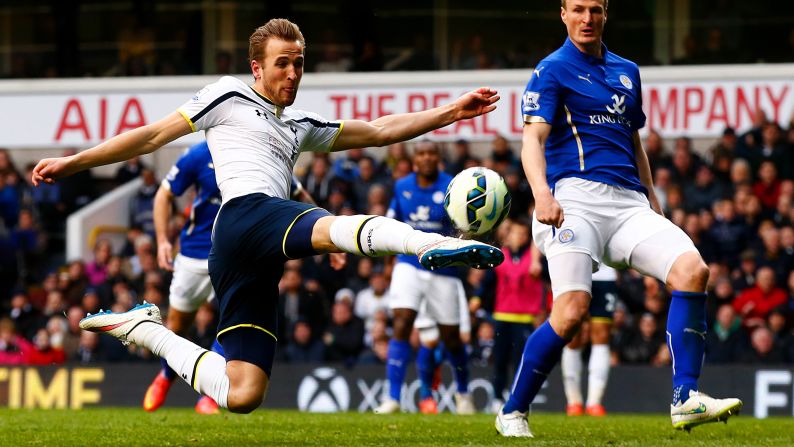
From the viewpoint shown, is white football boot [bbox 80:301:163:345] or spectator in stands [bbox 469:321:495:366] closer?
white football boot [bbox 80:301:163:345]

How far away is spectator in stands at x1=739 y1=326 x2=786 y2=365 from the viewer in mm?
14609

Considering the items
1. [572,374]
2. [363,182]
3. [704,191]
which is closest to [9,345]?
[363,182]

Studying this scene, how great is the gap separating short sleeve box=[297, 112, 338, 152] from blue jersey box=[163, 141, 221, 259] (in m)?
3.31

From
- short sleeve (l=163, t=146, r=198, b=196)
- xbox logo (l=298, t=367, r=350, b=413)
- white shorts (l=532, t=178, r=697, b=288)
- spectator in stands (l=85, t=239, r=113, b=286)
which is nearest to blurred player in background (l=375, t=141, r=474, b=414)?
short sleeve (l=163, t=146, r=198, b=196)

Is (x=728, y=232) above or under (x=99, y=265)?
above

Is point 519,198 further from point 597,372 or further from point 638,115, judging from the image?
point 638,115

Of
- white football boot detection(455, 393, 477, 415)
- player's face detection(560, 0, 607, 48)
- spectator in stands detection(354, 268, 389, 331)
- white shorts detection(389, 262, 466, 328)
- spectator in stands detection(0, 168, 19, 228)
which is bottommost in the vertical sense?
white football boot detection(455, 393, 477, 415)

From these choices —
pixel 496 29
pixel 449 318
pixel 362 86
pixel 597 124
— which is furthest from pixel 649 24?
pixel 597 124

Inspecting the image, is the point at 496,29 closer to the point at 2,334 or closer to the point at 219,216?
the point at 2,334

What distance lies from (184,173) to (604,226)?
452 centimetres

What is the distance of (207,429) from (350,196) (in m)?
9.07

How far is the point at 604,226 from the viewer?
25.0 ft

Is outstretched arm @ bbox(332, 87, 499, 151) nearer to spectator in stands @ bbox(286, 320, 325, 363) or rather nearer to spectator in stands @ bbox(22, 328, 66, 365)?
spectator in stands @ bbox(286, 320, 325, 363)

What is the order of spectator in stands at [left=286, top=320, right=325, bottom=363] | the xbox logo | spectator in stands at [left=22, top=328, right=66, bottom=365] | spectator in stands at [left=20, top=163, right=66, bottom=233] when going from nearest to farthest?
the xbox logo → spectator in stands at [left=286, top=320, right=325, bottom=363] → spectator in stands at [left=22, top=328, right=66, bottom=365] → spectator in stands at [left=20, top=163, right=66, bottom=233]
